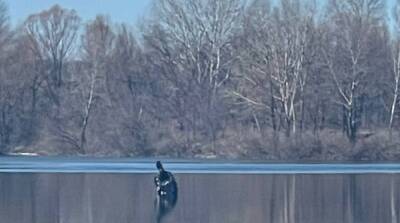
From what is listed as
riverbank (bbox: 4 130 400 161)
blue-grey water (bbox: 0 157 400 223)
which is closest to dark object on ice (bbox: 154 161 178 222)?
blue-grey water (bbox: 0 157 400 223)

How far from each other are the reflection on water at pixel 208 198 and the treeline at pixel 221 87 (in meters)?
19.5

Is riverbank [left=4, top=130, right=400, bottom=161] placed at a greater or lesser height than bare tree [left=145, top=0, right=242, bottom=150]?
lesser

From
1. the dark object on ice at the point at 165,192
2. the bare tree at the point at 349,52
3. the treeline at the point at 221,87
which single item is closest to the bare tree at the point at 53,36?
the treeline at the point at 221,87

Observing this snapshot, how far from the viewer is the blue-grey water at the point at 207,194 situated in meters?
27.7

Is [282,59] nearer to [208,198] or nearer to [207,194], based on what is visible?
[207,194]

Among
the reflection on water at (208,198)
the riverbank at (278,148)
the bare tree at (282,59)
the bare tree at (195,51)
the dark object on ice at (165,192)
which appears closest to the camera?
the reflection on water at (208,198)

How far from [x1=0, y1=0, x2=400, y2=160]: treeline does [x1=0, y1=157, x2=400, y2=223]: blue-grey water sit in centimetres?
1227

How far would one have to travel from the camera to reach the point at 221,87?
228ft

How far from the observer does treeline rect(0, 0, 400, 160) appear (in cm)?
6556

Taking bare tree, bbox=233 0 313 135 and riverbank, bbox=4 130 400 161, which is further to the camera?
bare tree, bbox=233 0 313 135

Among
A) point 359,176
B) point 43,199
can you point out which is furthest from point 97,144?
point 43,199

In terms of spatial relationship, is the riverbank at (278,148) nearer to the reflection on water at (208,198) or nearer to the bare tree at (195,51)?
the bare tree at (195,51)

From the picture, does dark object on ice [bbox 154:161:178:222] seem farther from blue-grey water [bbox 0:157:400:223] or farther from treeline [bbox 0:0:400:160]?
treeline [bbox 0:0:400:160]

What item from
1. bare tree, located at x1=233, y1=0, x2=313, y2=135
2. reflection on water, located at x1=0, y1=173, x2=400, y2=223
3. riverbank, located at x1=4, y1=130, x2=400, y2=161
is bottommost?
reflection on water, located at x1=0, y1=173, x2=400, y2=223
